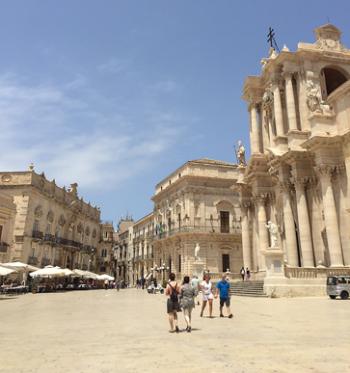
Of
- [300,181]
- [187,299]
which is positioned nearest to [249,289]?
[300,181]

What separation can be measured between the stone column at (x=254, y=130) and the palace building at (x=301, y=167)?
9cm

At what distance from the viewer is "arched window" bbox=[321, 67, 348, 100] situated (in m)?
28.1

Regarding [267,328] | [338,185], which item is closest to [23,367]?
[267,328]

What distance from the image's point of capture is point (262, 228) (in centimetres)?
2773

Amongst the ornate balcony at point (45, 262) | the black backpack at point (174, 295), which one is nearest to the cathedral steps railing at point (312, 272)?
the black backpack at point (174, 295)

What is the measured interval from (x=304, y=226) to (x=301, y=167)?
3846mm

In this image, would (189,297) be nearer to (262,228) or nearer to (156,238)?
(262,228)

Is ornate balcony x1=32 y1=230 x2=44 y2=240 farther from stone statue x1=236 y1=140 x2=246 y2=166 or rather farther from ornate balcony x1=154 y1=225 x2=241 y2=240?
stone statue x1=236 y1=140 x2=246 y2=166

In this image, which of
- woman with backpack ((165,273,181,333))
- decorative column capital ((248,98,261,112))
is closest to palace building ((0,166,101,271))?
decorative column capital ((248,98,261,112))

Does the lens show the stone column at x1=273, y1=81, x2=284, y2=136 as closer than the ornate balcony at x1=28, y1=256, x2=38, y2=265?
Yes

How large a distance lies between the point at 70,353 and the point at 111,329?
2.72 metres

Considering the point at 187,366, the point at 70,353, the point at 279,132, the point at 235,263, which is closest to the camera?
the point at 187,366

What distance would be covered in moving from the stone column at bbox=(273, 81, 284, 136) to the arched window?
10.9 feet

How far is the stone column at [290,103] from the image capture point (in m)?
25.9
